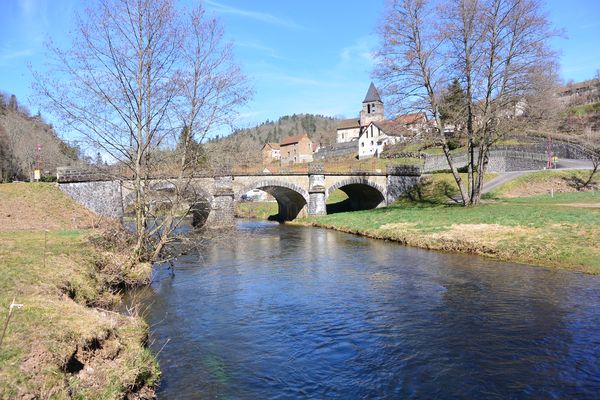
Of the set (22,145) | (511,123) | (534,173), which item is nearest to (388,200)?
(534,173)

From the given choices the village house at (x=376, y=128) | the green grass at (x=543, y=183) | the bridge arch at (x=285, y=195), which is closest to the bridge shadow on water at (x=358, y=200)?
the bridge arch at (x=285, y=195)

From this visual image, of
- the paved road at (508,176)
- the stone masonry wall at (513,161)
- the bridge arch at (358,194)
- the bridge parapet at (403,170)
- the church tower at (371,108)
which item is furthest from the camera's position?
the church tower at (371,108)

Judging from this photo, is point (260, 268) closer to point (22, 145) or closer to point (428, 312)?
point (428, 312)

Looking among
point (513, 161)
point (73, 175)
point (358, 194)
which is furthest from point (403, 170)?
point (73, 175)

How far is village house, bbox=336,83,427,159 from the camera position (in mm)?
32062

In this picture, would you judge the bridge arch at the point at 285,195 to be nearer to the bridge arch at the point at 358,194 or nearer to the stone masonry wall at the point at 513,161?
the bridge arch at the point at 358,194

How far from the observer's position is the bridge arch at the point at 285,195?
42906 millimetres

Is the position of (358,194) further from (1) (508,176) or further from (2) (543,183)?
(2) (543,183)

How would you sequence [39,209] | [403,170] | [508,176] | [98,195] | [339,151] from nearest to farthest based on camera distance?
[39,209], [98,195], [508,176], [403,170], [339,151]

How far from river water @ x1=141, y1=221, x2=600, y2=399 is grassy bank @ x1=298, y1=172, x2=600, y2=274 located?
173 centimetres

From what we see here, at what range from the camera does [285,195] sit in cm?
5069

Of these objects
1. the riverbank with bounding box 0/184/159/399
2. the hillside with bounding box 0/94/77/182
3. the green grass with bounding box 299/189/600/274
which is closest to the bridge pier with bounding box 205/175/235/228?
the green grass with bounding box 299/189/600/274

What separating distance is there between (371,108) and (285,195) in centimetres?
8124

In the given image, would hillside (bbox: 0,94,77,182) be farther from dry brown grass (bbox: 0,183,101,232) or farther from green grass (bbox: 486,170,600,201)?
green grass (bbox: 486,170,600,201)
